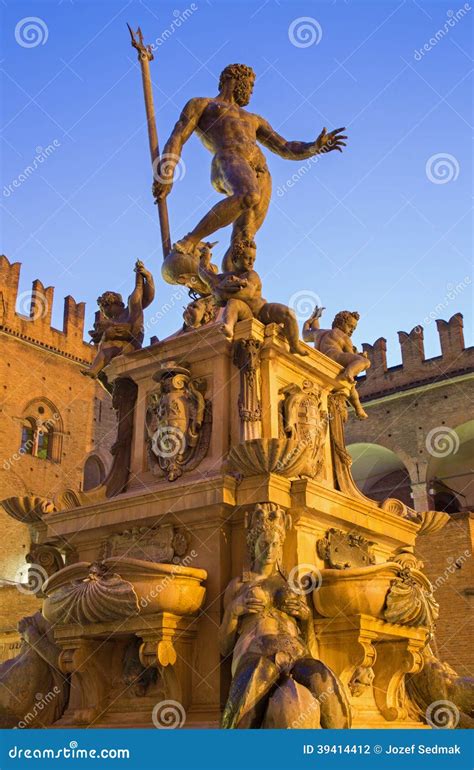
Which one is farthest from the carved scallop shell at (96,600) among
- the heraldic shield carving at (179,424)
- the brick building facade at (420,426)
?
the brick building facade at (420,426)

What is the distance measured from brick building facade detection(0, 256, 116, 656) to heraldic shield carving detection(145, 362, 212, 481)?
23533mm

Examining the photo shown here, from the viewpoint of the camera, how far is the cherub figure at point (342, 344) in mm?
6805

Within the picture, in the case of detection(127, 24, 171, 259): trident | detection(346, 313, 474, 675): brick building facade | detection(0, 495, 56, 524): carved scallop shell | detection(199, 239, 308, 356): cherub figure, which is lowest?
detection(0, 495, 56, 524): carved scallop shell

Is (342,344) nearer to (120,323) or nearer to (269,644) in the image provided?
(120,323)

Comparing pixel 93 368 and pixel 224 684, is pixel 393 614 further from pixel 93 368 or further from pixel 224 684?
pixel 93 368

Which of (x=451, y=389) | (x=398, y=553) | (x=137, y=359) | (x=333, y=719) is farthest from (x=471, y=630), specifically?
(x=333, y=719)

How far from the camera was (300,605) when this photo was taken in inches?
186

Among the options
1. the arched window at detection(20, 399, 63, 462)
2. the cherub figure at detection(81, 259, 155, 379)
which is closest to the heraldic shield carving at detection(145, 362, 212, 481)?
the cherub figure at detection(81, 259, 155, 379)

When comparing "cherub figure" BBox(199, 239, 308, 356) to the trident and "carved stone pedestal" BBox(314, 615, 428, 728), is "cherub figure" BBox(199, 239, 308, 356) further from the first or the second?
"carved stone pedestal" BBox(314, 615, 428, 728)

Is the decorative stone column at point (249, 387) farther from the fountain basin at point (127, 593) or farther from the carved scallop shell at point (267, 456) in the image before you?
Answer: the fountain basin at point (127, 593)

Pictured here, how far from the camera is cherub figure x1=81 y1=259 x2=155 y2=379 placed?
668 centimetres

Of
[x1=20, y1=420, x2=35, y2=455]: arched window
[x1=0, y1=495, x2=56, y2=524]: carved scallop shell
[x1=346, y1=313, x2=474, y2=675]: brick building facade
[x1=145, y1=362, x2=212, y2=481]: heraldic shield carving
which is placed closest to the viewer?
[x1=145, y1=362, x2=212, y2=481]: heraldic shield carving

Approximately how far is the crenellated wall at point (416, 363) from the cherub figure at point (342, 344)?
20.2m

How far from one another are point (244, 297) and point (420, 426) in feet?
73.2
